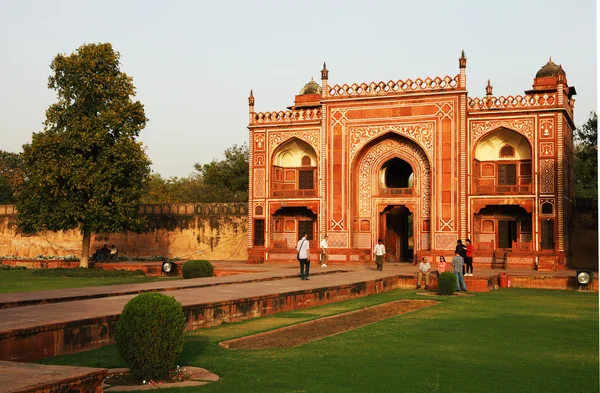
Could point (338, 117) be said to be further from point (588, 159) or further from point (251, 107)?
point (588, 159)

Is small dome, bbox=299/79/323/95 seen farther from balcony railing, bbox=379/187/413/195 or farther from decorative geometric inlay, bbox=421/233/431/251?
decorative geometric inlay, bbox=421/233/431/251

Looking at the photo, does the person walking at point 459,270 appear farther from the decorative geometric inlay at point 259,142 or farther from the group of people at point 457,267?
the decorative geometric inlay at point 259,142

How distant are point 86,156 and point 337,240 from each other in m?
9.15

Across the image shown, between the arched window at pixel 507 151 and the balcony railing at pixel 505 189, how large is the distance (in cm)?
125

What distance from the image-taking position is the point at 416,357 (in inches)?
335

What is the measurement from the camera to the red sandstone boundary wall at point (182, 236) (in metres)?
31.4

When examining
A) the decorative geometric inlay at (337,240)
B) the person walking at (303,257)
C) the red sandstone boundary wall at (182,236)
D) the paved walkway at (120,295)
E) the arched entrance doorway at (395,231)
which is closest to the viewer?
the paved walkway at (120,295)

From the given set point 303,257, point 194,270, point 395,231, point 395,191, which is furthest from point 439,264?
point 395,231

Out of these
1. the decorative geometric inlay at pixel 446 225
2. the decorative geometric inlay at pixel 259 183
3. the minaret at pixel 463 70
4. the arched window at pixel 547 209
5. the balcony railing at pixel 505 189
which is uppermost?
the minaret at pixel 463 70

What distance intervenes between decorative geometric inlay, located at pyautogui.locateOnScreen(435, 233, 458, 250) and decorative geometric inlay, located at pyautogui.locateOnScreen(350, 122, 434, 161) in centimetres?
281

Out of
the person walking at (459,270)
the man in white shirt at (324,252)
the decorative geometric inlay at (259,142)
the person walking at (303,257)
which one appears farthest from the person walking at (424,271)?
the decorative geometric inlay at (259,142)

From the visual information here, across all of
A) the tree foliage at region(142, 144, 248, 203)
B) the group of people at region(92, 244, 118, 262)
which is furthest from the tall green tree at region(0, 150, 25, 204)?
the group of people at region(92, 244, 118, 262)

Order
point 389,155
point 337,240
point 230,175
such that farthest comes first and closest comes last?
point 230,175 < point 389,155 < point 337,240

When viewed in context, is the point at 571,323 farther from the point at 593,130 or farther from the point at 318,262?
the point at 593,130
